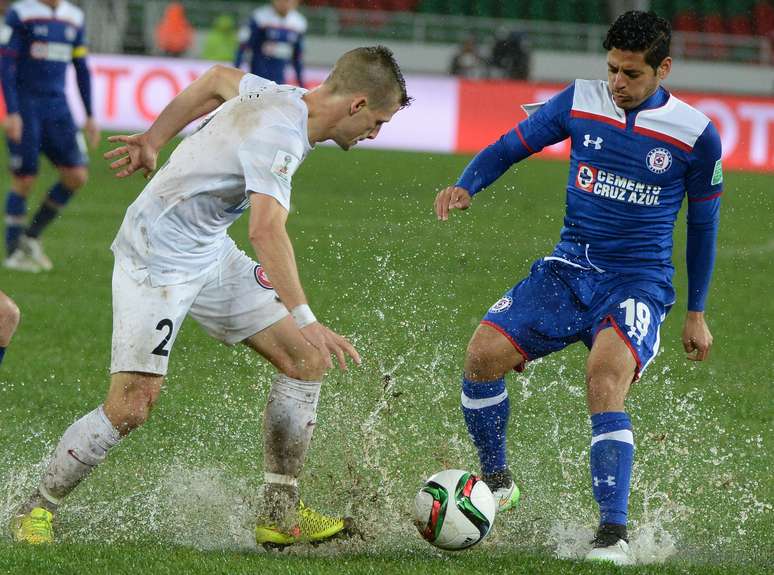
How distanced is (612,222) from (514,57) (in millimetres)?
17947

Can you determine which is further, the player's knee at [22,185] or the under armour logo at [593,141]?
the player's knee at [22,185]

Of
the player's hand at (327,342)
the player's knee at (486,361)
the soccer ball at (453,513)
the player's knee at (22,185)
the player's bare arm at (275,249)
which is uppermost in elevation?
the player's bare arm at (275,249)

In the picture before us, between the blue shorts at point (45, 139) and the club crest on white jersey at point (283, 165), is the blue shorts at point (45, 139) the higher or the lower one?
the lower one

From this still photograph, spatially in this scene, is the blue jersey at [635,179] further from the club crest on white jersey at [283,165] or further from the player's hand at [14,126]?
the player's hand at [14,126]

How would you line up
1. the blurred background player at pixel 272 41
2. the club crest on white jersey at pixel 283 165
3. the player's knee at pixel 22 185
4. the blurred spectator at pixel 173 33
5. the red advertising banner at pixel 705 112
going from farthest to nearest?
the blurred spectator at pixel 173 33
the red advertising banner at pixel 705 112
the blurred background player at pixel 272 41
the player's knee at pixel 22 185
the club crest on white jersey at pixel 283 165

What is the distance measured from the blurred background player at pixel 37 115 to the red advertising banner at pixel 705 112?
942cm

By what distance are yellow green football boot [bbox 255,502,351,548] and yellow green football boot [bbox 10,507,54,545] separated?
736mm

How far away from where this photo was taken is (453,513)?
4438 mm

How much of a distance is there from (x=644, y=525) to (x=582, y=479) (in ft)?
2.70

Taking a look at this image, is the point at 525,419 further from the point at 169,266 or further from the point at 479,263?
the point at 479,263

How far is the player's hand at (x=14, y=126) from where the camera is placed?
10.4m

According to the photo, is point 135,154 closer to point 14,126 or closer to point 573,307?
point 573,307

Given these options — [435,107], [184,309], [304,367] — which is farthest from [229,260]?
[435,107]

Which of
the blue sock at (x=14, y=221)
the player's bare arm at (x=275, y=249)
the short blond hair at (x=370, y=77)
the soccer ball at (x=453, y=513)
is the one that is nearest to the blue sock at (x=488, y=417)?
the soccer ball at (x=453, y=513)
